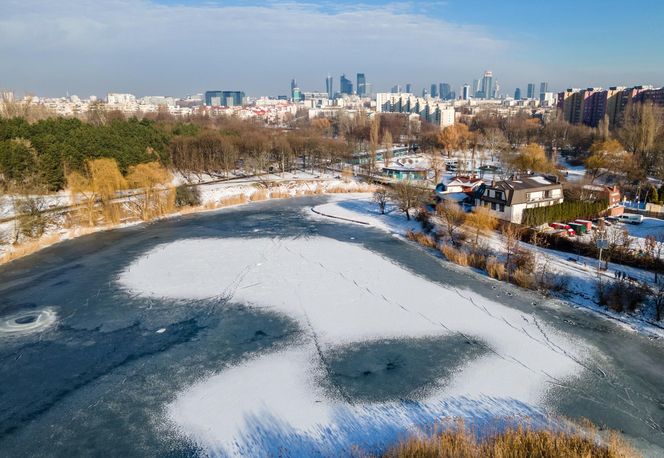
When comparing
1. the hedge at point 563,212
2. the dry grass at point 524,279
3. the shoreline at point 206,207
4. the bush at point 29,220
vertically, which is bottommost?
the dry grass at point 524,279

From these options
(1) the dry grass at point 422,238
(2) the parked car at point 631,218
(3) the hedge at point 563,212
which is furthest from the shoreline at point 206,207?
(2) the parked car at point 631,218

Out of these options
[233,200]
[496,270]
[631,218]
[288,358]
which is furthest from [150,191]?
[631,218]

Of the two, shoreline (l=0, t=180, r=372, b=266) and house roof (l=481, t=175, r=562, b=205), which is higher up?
house roof (l=481, t=175, r=562, b=205)

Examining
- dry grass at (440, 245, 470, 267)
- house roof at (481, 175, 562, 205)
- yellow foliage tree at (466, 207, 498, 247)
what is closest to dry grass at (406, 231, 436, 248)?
dry grass at (440, 245, 470, 267)

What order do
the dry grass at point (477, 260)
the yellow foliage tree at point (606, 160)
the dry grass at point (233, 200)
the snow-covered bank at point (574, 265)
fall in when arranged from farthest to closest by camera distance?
1. the yellow foliage tree at point (606, 160)
2. the dry grass at point (233, 200)
3. the dry grass at point (477, 260)
4. the snow-covered bank at point (574, 265)

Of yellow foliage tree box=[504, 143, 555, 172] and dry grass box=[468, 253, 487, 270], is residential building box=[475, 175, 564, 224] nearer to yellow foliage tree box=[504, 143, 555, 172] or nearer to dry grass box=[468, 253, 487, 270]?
dry grass box=[468, 253, 487, 270]

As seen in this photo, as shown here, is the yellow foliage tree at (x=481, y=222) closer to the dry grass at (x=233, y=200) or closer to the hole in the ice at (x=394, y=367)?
the hole in the ice at (x=394, y=367)
